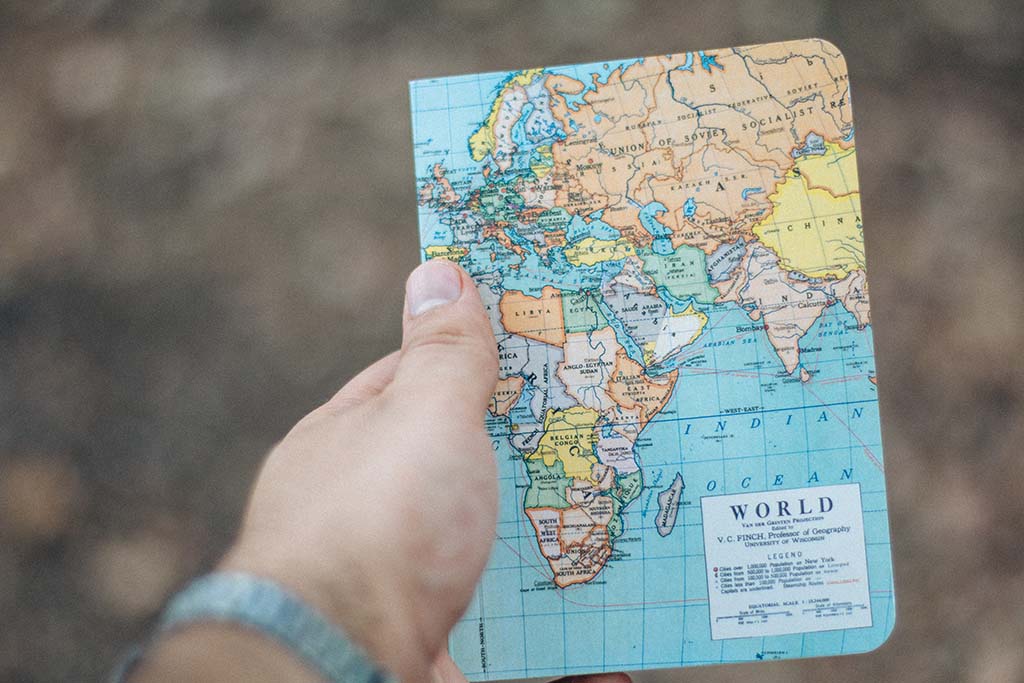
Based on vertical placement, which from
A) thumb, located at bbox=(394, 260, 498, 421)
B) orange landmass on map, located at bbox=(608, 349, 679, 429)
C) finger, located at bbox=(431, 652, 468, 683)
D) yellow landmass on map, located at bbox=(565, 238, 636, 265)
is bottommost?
finger, located at bbox=(431, 652, 468, 683)

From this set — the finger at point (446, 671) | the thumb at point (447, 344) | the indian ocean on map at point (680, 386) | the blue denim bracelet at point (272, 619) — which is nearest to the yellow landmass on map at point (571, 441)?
the indian ocean on map at point (680, 386)

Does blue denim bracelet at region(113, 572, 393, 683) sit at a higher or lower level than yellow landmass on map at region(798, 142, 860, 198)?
lower

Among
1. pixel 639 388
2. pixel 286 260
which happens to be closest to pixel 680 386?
pixel 639 388

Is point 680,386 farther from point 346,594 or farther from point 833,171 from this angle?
point 346,594

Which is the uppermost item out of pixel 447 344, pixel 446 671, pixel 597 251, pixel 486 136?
pixel 486 136

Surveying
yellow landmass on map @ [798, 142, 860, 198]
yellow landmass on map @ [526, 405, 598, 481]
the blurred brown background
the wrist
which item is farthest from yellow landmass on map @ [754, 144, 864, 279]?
the wrist

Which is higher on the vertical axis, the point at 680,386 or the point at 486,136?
the point at 486,136

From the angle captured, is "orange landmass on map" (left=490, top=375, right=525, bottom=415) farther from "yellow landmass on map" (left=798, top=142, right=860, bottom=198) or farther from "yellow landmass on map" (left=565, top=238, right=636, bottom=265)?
"yellow landmass on map" (left=798, top=142, right=860, bottom=198)

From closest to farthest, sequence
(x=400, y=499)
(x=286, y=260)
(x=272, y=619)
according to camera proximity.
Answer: (x=272, y=619)
(x=400, y=499)
(x=286, y=260)
